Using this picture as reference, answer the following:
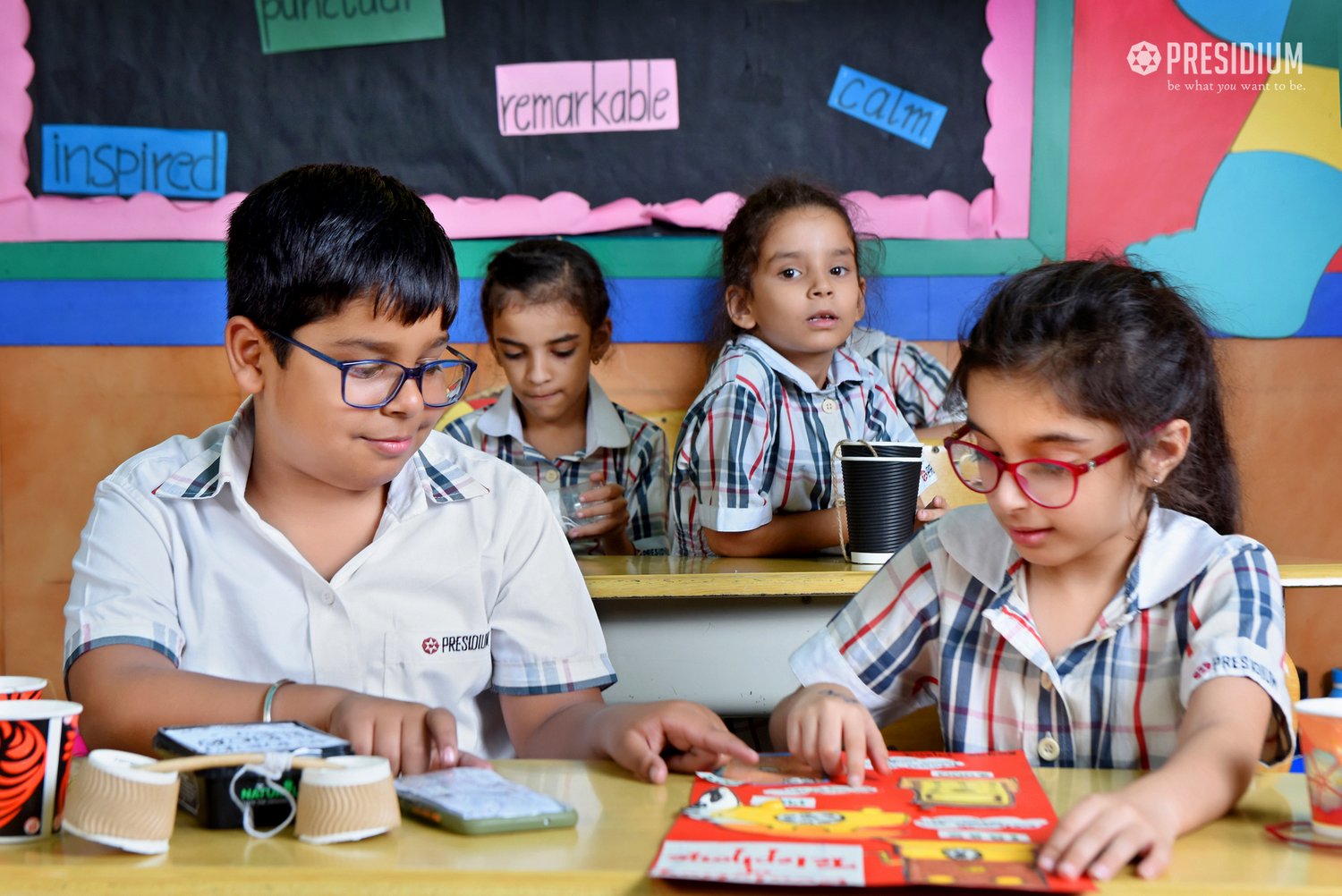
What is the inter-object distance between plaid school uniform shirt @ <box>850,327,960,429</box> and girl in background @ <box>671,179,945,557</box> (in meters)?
0.27

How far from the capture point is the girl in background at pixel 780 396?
277cm

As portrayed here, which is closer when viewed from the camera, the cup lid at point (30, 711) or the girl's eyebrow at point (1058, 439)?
the cup lid at point (30, 711)

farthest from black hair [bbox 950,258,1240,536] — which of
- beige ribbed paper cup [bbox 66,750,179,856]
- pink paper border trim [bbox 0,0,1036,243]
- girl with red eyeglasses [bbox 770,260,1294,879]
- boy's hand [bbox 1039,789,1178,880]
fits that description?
pink paper border trim [bbox 0,0,1036,243]

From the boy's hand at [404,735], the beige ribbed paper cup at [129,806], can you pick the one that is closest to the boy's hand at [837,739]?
the boy's hand at [404,735]

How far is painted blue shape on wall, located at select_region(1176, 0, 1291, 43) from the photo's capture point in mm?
3588

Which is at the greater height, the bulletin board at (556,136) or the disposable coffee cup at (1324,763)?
the bulletin board at (556,136)

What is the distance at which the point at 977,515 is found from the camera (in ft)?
4.58

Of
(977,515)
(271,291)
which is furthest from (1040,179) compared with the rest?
(271,291)

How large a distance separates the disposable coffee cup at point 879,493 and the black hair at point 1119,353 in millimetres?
894

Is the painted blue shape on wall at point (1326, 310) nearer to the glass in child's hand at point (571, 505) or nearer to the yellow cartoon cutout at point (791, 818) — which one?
the glass in child's hand at point (571, 505)

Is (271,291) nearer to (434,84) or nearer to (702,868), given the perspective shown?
(702,868)

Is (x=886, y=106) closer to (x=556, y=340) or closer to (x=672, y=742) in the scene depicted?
(x=556, y=340)

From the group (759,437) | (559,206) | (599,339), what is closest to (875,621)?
(759,437)

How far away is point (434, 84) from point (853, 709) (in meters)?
2.88
